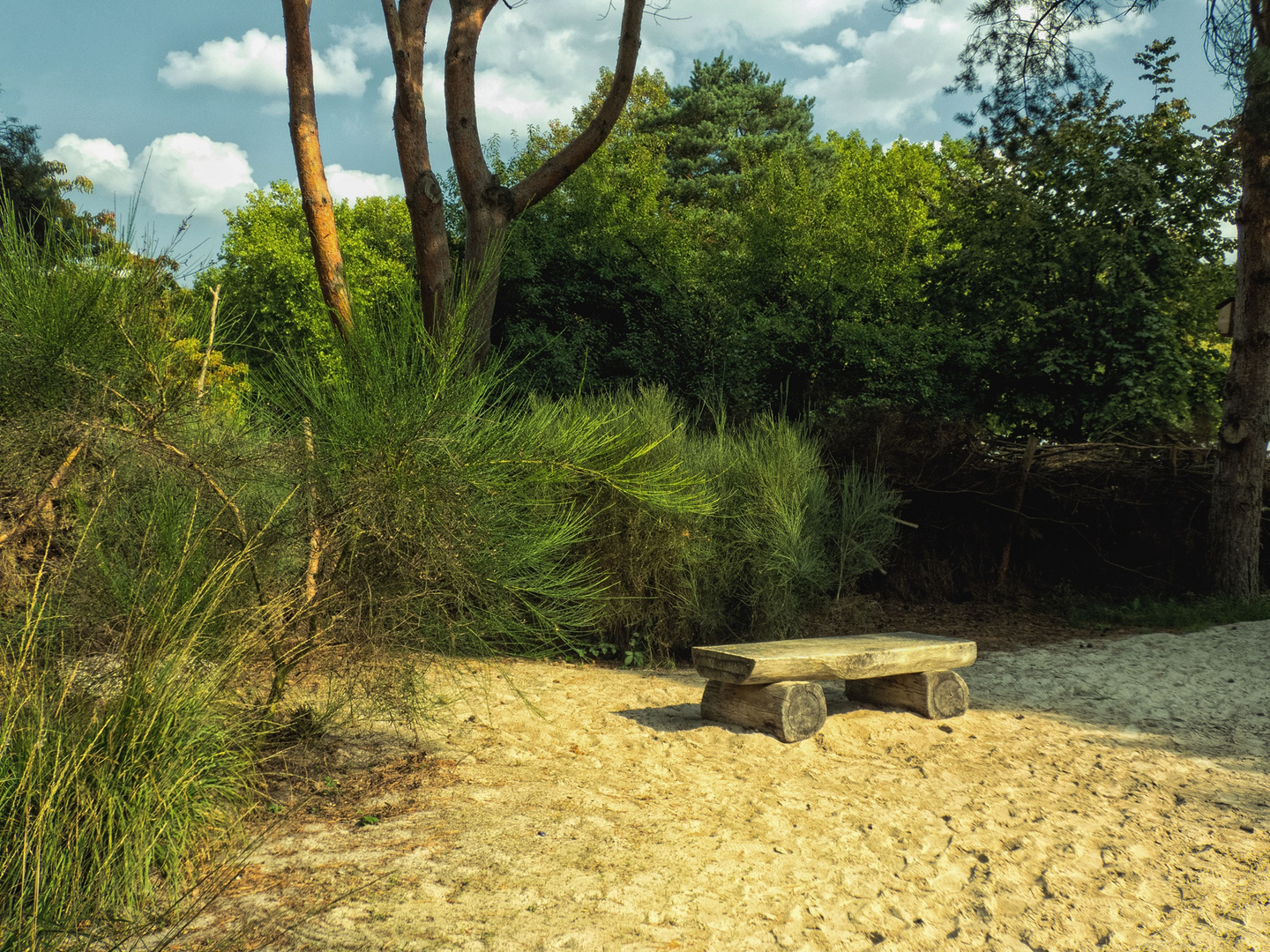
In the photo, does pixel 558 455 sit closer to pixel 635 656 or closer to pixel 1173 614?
pixel 635 656

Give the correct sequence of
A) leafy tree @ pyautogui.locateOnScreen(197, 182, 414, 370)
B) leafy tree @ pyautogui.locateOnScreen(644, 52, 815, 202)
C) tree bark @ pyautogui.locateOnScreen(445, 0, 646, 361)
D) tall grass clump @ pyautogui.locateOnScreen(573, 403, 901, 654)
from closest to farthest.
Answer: tall grass clump @ pyautogui.locateOnScreen(573, 403, 901, 654) → tree bark @ pyautogui.locateOnScreen(445, 0, 646, 361) → leafy tree @ pyautogui.locateOnScreen(197, 182, 414, 370) → leafy tree @ pyautogui.locateOnScreen(644, 52, 815, 202)

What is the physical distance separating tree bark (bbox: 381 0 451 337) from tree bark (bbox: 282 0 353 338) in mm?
783

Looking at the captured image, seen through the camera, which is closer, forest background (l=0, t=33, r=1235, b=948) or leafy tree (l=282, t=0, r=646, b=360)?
forest background (l=0, t=33, r=1235, b=948)

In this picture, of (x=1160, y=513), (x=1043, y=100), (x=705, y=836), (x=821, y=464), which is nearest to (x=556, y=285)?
(x=821, y=464)

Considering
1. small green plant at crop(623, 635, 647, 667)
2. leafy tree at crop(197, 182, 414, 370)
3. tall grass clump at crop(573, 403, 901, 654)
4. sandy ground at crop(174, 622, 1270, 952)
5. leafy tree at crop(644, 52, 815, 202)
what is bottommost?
sandy ground at crop(174, 622, 1270, 952)

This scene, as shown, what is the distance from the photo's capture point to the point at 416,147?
304 inches

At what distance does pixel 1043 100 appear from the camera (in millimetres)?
9961

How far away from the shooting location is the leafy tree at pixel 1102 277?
11.3 metres

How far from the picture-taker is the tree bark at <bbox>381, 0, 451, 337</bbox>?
773cm

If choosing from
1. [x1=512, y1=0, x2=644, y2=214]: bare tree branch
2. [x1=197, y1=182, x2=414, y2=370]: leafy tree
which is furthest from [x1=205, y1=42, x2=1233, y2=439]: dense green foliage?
[x1=197, y1=182, x2=414, y2=370]: leafy tree

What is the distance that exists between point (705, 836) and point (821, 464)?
5.66m

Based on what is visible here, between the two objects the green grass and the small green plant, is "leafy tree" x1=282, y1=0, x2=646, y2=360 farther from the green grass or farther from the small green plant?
the green grass

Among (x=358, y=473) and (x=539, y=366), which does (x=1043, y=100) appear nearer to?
(x=539, y=366)

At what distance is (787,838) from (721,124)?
86.4 ft
